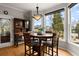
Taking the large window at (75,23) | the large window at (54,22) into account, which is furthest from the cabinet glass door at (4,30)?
the large window at (75,23)

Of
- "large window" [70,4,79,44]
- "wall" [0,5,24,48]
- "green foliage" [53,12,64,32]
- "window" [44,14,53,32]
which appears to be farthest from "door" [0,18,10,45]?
"large window" [70,4,79,44]

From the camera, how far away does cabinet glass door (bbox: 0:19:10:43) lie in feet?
16.2

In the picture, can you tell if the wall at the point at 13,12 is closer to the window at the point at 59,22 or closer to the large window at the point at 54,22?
the large window at the point at 54,22

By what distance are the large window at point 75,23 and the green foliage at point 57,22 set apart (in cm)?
95

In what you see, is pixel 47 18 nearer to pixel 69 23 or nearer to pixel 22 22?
pixel 22 22

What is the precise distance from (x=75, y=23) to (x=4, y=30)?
11.5 feet

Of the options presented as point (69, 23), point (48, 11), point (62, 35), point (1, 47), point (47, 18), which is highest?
point (48, 11)

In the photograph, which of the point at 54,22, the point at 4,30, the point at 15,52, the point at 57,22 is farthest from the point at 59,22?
the point at 4,30

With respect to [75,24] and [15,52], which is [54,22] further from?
[15,52]

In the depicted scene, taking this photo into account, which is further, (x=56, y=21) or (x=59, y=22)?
(x=56, y=21)

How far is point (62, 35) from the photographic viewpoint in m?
4.83

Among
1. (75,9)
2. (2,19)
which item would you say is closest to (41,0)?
(75,9)

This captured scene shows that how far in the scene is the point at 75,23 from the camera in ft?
12.1

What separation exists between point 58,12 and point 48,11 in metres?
0.85
